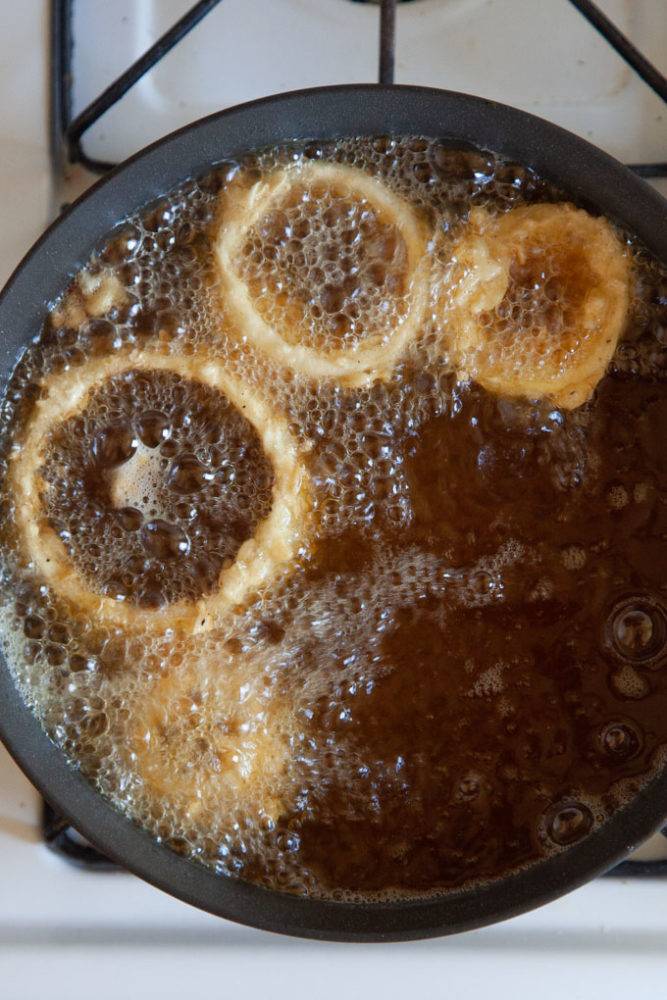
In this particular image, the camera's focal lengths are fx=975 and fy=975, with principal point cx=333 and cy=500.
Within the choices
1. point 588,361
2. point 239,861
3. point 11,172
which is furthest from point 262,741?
point 11,172

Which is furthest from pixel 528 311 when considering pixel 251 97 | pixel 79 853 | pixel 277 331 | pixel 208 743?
pixel 79 853

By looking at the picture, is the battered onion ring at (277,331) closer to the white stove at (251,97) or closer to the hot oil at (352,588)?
the hot oil at (352,588)

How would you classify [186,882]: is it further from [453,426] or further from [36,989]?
[453,426]

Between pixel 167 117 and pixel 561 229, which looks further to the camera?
pixel 167 117

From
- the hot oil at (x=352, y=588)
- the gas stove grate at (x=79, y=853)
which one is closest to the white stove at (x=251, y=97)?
the gas stove grate at (x=79, y=853)

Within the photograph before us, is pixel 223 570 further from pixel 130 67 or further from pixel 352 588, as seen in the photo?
pixel 130 67

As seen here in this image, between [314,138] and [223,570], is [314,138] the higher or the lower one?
the higher one
